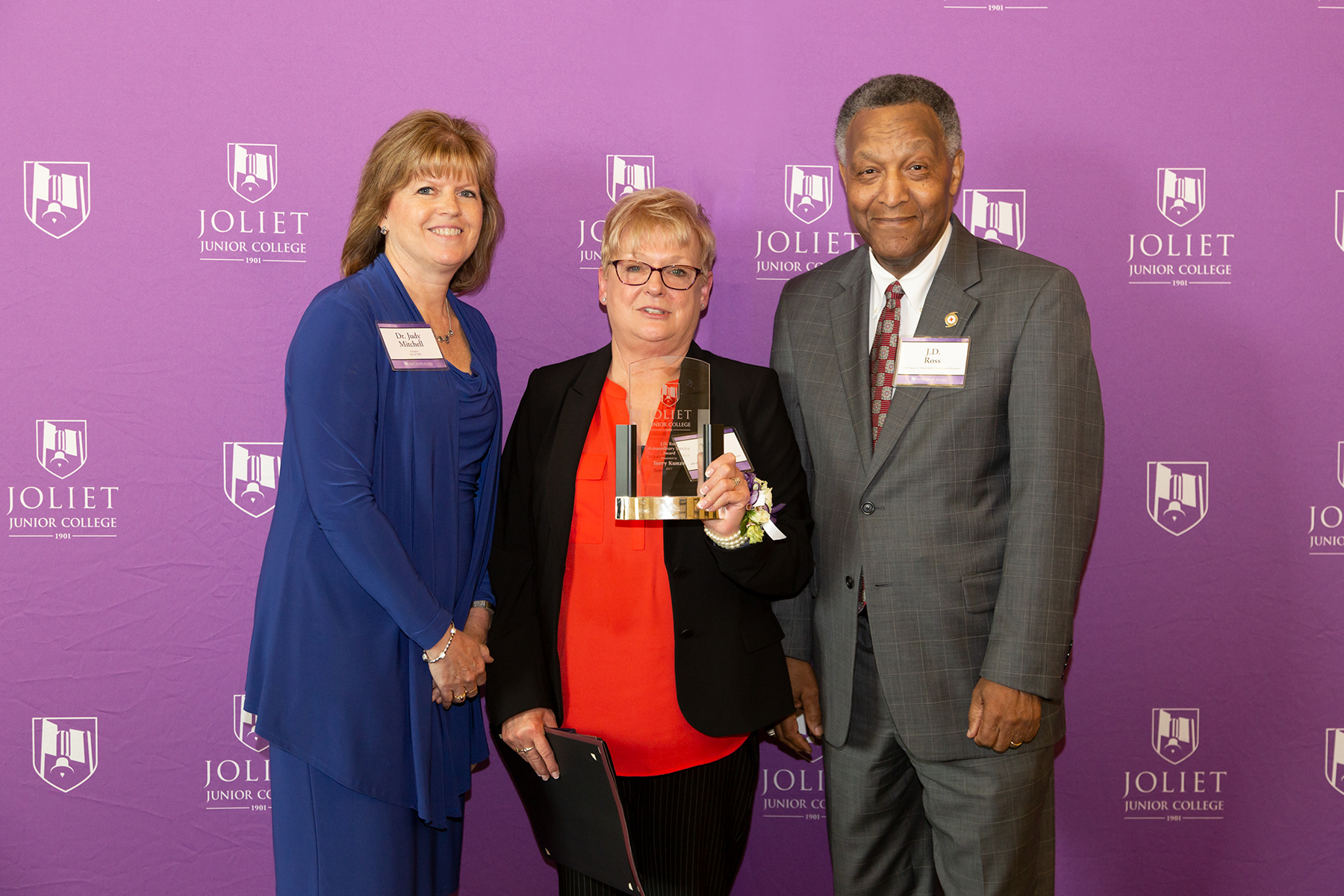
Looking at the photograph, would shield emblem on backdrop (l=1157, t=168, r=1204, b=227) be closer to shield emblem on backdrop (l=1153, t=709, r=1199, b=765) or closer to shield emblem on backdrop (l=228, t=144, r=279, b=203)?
shield emblem on backdrop (l=1153, t=709, r=1199, b=765)

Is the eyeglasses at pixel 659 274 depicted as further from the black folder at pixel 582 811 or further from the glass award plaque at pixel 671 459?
the black folder at pixel 582 811

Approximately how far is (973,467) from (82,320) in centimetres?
272

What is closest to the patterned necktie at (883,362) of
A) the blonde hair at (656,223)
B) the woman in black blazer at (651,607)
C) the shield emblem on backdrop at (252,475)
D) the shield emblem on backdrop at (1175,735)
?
the woman in black blazer at (651,607)

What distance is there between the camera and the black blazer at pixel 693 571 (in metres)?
2.01

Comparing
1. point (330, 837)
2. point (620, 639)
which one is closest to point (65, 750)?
point (330, 837)

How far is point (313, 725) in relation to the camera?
1996 mm

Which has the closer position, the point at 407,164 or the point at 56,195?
the point at 407,164

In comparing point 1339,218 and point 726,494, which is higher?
point 1339,218

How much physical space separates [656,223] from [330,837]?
1647 mm

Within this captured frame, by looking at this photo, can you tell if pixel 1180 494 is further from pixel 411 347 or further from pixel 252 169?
pixel 252 169

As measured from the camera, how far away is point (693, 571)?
2031 mm

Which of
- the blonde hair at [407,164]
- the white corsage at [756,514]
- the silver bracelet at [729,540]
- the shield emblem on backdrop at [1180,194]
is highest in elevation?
the shield emblem on backdrop at [1180,194]

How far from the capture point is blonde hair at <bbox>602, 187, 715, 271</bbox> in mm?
2082

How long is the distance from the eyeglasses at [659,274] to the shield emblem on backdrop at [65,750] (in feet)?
7.55
